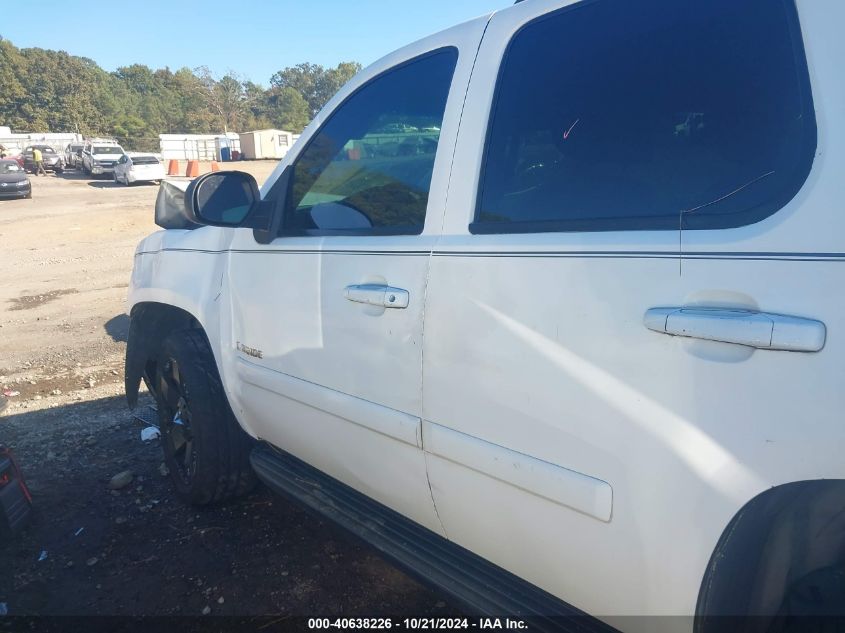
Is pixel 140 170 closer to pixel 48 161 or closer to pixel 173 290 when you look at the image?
pixel 48 161

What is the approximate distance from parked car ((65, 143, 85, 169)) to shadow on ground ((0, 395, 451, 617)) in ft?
139

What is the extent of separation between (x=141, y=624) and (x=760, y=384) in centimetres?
264

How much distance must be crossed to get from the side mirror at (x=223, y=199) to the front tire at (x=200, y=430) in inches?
36.2

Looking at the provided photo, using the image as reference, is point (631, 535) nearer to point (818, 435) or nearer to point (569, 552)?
point (569, 552)

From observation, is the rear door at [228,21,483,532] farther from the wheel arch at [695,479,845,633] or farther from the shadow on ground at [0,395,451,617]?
the wheel arch at [695,479,845,633]

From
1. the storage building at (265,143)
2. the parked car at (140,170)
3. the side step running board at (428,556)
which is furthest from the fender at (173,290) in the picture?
the storage building at (265,143)

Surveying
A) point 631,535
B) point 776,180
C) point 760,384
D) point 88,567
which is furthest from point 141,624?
point 776,180

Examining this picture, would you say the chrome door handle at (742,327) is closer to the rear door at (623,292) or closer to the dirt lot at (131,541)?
the rear door at (623,292)

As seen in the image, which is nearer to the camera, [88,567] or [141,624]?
[141,624]

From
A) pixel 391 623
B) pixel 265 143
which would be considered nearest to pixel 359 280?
pixel 391 623

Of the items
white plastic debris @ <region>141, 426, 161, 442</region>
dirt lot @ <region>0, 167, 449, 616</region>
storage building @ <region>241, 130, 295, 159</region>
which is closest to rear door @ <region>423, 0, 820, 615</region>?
dirt lot @ <region>0, 167, 449, 616</region>

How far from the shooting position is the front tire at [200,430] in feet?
10.6

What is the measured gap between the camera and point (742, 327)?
4.24ft

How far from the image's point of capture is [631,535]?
1520 millimetres
